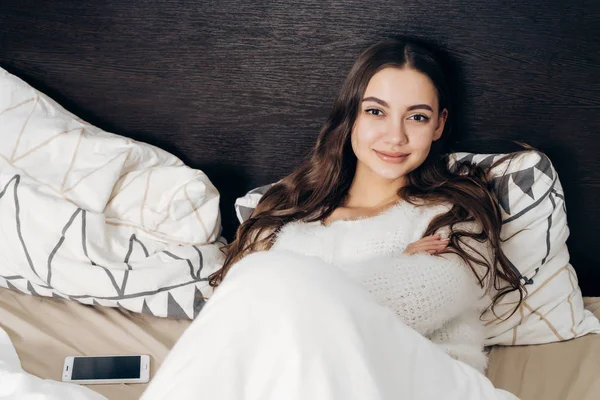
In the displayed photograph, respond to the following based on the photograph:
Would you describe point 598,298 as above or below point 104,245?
below

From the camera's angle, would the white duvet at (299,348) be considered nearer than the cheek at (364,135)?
Yes

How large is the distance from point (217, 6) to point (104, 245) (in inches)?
24.4

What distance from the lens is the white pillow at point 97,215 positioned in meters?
1.54

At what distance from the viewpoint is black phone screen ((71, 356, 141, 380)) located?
1.36 metres

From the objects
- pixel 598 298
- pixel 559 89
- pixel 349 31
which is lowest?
pixel 598 298

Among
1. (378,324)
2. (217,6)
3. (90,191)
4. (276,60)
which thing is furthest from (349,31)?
(378,324)

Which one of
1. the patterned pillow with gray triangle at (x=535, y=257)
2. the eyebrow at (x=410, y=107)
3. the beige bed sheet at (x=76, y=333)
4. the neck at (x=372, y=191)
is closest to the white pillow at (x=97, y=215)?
the beige bed sheet at (x=76, y=333)

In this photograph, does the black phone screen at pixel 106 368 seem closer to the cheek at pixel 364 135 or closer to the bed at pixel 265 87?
the bed at pixel 265 87

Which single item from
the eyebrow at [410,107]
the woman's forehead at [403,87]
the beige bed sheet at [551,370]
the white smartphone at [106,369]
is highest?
the woman's forehead at [403,87]

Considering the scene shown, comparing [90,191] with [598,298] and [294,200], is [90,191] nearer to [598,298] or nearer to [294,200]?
[294,200]

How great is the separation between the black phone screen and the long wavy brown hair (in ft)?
0.89

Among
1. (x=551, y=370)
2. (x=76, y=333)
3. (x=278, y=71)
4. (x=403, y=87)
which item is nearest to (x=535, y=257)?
(x=551, y=370)

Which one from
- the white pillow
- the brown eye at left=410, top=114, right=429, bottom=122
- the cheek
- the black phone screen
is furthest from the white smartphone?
the brown eye at left=410, top=114, right=429, bottom=122

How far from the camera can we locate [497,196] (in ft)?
5.00
